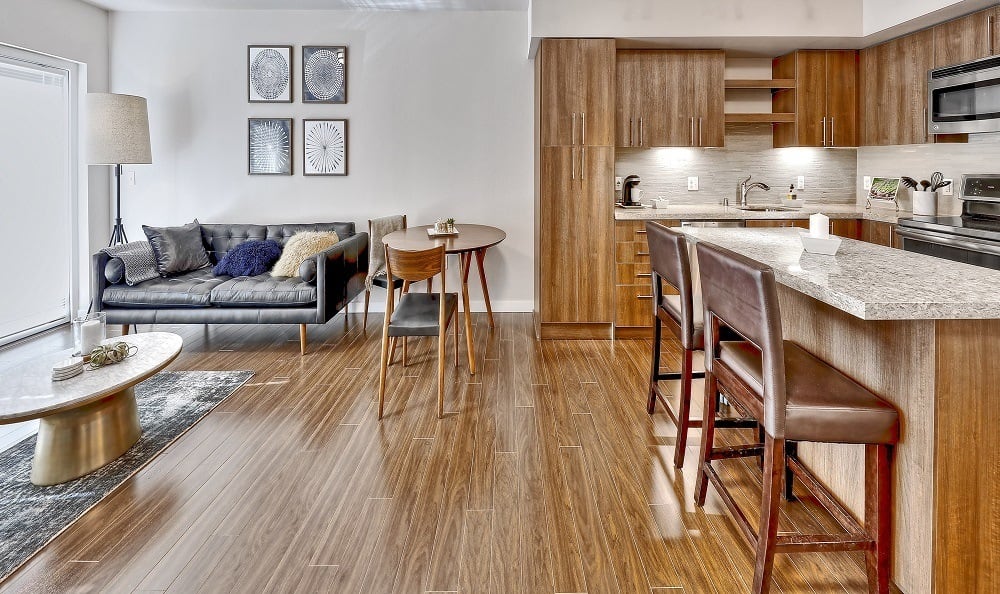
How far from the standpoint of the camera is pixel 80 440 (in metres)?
2.56

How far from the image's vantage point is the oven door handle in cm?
347

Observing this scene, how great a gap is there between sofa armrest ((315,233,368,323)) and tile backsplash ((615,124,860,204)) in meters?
2.37

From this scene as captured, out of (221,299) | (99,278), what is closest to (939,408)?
(221,299)

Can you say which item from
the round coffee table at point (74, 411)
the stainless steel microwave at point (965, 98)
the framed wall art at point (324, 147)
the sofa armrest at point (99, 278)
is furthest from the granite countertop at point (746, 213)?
the sofa armrest at point (99, 278)

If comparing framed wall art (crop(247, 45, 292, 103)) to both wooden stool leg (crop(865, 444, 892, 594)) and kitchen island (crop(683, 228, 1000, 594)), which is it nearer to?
kitchen island (crop(683, 228, 1000, 594))

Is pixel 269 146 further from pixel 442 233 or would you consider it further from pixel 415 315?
pixel 415 315

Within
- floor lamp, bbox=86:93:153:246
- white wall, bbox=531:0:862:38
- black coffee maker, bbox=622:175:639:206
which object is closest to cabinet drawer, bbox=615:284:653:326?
black coffee maker, bbox=622:175:639:206

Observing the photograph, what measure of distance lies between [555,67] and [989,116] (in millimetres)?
2774

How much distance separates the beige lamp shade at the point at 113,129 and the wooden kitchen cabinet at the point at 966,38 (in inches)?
237

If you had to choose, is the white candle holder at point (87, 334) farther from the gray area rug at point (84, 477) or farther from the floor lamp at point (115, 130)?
the floor lamp at point (115, 130)

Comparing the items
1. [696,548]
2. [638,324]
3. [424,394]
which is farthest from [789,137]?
[696,548]

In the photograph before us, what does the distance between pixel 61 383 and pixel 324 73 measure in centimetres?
389

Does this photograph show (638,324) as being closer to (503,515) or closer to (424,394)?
(424,394)

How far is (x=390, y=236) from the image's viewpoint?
14.4ft
